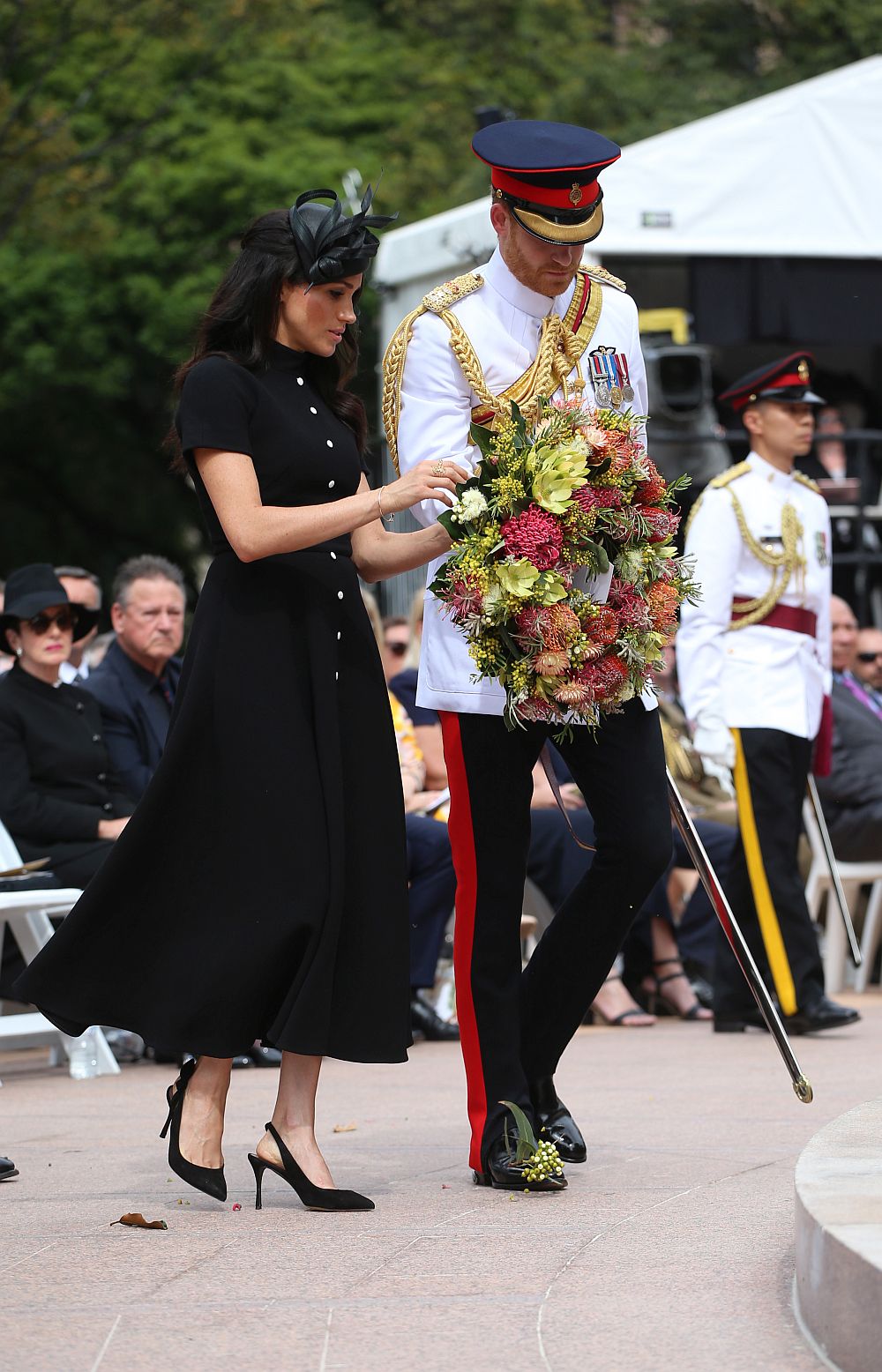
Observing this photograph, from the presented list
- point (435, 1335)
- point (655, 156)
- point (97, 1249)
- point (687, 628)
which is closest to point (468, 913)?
point (97, 1249)

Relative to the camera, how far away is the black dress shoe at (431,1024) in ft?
28.3

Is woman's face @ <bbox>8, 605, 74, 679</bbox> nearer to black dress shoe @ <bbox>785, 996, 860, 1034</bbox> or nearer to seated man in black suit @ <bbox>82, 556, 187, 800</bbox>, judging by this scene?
seated man in black suit @ <bbox>82, 556, 187, 800</bbox>

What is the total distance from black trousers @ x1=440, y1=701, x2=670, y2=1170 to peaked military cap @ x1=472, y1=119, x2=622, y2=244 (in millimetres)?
1044

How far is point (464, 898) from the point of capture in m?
5.03

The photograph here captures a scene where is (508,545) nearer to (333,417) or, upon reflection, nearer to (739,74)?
(333,417)

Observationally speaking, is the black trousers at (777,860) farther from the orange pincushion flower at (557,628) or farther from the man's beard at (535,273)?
the orange pincushion flower at (557,628)

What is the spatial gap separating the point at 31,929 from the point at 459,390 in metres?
3.48

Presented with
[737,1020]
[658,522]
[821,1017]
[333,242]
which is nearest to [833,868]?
[737,1020]

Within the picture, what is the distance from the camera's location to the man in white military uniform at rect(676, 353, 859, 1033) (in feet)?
26.2

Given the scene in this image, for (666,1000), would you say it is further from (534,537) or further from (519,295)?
(534,537)

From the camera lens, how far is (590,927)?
4.96 metres

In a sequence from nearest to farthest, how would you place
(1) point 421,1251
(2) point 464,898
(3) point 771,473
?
(1) point 421,1251 → (2) point 464,898 → (3) point 771,473

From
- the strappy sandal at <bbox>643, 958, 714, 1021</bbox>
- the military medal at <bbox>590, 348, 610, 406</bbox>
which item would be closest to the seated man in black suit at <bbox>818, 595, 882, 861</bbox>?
the strappy sandal at <bbox>643, 958, 714, 1021</bbox>

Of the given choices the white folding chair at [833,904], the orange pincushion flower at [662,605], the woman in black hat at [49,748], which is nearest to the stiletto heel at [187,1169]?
the orange pincushion flower at [662,605]
